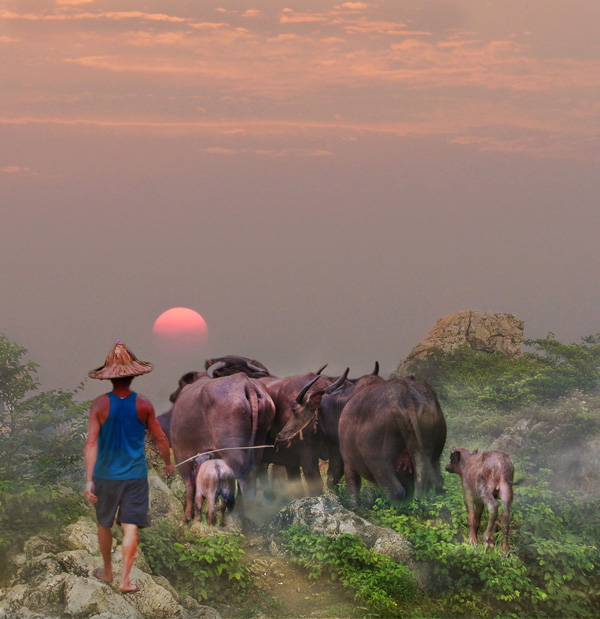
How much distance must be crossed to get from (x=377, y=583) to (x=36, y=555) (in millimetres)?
4995

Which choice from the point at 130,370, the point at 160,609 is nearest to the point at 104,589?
the point at 160,609

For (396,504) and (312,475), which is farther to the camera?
(312,475)

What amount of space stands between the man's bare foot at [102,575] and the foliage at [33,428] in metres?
2.52

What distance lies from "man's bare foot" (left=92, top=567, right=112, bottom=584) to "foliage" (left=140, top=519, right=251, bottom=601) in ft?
4.29

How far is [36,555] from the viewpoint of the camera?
11141 mm

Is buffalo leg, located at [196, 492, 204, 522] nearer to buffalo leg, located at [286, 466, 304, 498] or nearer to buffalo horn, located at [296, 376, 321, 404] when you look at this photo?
buffalo horn, located at [296, 376, 321, 404]

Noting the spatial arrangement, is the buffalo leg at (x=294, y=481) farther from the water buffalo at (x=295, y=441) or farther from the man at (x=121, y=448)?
the man at (x=121, y=448)

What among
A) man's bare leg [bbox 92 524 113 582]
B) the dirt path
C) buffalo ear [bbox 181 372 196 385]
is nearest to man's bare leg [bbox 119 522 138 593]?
man's bare leg [bbox 92 524 113 582]

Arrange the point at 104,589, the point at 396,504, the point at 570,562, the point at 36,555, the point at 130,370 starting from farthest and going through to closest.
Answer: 1. the point at 396,504
2. the point at 570,562
3. the point at 36,555
4. the point at 104,589
5. the point at 130,370

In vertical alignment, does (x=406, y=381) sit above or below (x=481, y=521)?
above

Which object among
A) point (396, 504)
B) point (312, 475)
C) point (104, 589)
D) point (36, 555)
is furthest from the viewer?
point (312, 475)

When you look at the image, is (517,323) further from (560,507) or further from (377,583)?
(377,583)

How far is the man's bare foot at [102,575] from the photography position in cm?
1017

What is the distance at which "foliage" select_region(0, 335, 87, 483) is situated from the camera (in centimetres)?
1259
